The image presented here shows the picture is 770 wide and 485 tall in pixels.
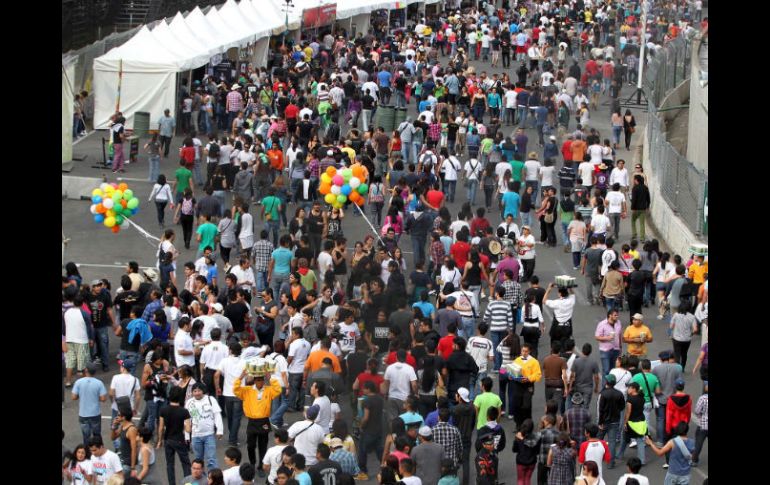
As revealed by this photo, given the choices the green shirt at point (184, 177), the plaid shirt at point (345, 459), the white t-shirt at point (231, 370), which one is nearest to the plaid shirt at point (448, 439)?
the plaid shirt at point (345, 459)

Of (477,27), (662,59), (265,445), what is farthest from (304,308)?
(477,27)

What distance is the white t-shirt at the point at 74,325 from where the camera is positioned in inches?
739

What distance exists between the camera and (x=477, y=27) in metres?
47.8

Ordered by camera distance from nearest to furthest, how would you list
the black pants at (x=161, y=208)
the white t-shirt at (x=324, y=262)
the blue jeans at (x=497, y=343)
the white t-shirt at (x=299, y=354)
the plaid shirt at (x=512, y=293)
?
the white t-shirt at (x=299, y=354) → the blue jeans at (x=497, y=343) → the plaid shirt at (x=512, y=293) → the white t-shirt at (x=324, y=262) → the black pants at (x=161, y=208)

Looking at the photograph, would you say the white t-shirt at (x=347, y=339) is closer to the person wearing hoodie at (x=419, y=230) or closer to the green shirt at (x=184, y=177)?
the person wearing hoodie at (x=419, y=230)

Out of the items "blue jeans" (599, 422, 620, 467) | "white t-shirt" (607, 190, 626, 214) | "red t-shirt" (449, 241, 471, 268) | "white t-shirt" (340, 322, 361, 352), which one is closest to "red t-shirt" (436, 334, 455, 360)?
"white t-shirt" (340, 322, 361, 352)

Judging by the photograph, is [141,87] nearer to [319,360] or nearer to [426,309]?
[426,309]

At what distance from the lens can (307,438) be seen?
15.5 metres

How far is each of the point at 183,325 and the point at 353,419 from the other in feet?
7.33

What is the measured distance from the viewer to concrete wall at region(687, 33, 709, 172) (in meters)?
30.7

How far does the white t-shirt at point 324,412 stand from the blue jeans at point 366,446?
0.66 meters

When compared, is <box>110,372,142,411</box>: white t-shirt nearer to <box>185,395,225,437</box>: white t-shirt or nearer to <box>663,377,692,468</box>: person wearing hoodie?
<box>185,395,225,437</box>: white t-shirt

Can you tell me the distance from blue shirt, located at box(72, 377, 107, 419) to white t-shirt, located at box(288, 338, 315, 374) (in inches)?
89.0

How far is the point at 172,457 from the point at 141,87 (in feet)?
60.5
